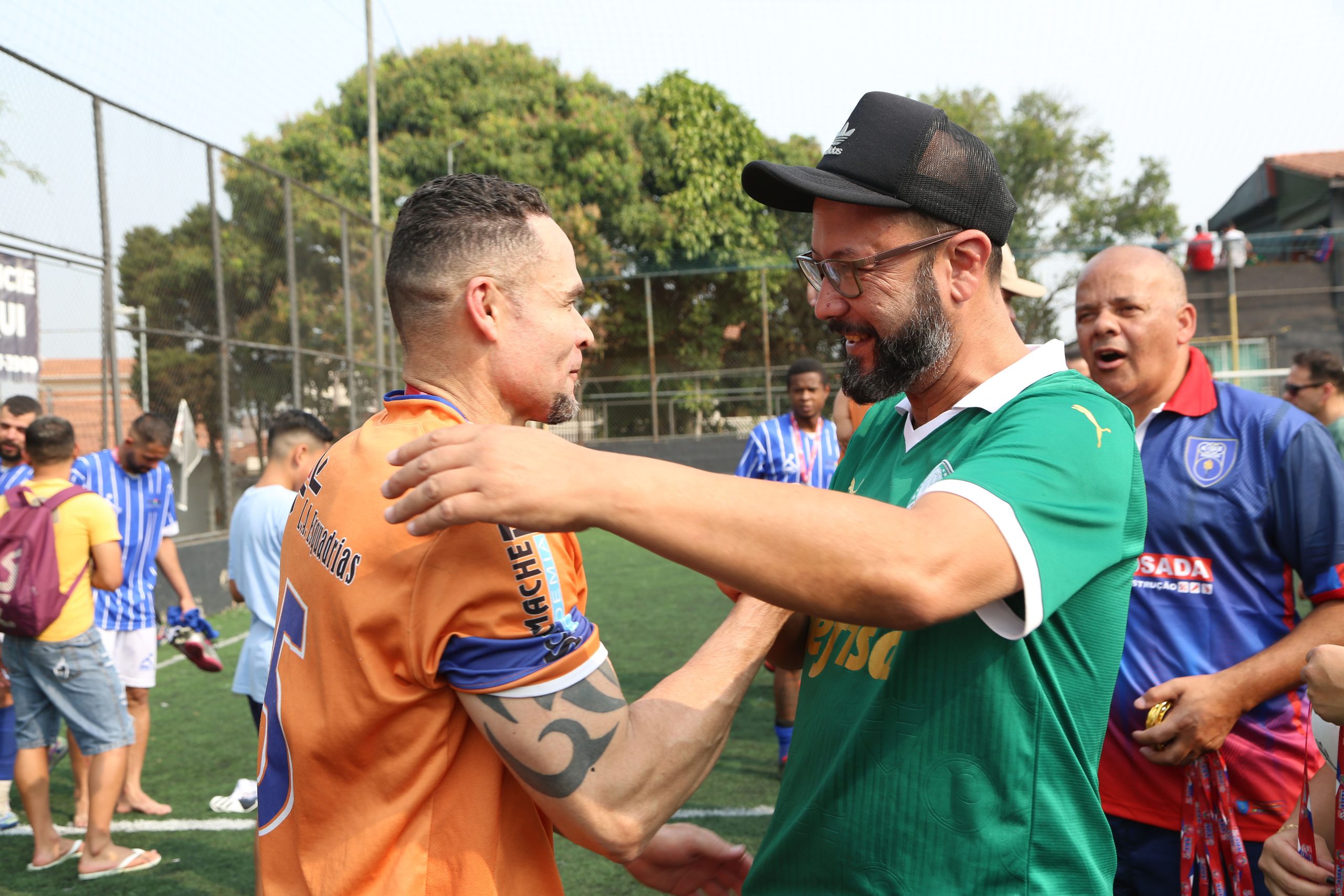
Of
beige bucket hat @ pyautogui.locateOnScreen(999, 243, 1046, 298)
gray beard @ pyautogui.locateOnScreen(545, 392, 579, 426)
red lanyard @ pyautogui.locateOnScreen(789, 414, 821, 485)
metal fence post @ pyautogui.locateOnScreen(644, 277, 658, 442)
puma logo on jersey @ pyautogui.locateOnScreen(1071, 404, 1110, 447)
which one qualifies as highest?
metal fence post @ pyautogui.locateOnScreen(644, 277, 658, 442)

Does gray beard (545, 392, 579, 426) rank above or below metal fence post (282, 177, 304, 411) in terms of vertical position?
below

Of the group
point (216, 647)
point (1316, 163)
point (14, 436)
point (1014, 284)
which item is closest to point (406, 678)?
point (1014, 284)

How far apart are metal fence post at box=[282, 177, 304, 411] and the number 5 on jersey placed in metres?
13.5

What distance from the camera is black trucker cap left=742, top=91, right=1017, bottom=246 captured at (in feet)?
5.35

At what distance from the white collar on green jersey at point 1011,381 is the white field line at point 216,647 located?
9344mm

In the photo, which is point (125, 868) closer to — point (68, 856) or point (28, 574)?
point (68, 856)

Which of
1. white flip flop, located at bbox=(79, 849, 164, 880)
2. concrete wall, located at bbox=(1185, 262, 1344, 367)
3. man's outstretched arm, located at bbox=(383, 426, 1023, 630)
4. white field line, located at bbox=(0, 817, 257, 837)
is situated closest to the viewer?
man's outstretched arm, located at bbox=(383, 426, 1023, 630)

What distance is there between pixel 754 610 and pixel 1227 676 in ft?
5.05

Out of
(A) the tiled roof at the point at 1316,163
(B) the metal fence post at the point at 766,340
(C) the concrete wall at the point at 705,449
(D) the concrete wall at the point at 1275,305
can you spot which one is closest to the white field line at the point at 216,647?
(C) the concrete wall at the point at 705,449

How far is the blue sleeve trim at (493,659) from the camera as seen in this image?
1485 millimetres

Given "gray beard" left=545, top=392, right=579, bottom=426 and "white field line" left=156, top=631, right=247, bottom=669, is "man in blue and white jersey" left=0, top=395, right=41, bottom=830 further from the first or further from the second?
"gray beard" left=545, top=392, right=579, bottom=426

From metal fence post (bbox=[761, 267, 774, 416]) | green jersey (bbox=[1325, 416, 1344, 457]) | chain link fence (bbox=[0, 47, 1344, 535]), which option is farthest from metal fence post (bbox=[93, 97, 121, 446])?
metal fence post (bbox=[761, 267, 774, 416])

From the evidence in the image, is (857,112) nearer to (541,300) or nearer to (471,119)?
(541,300)

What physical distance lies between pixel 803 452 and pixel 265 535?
3850mm
